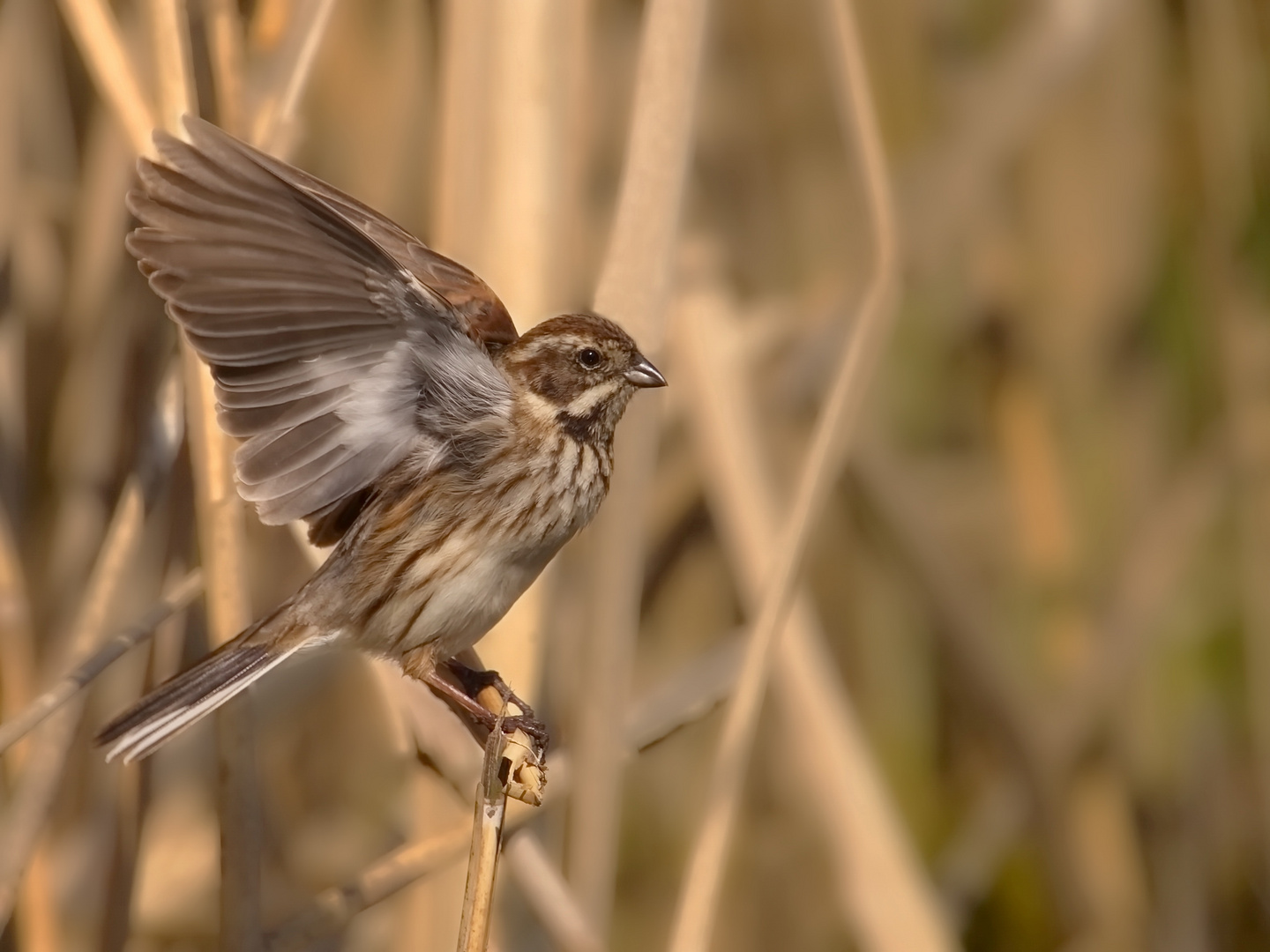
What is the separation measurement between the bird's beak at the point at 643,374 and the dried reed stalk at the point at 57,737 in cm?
69

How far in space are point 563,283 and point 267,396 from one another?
17.1 inches

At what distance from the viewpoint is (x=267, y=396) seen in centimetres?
172

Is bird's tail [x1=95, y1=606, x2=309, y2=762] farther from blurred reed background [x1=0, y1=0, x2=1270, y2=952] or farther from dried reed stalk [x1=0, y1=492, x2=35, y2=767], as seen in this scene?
dried reed stalk [x1=0, y1=492, x2=35, y2=767]

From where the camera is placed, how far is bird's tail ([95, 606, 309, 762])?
1725 millimetres

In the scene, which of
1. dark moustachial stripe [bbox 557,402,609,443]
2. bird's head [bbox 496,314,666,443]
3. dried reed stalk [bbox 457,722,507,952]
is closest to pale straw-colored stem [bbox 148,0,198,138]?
bird's head [bbox 496,314,666,443]

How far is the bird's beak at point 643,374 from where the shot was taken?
77.2 inches

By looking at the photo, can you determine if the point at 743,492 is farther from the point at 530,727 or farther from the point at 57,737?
the point at 57,737

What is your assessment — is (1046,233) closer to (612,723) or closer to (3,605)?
(612,723)

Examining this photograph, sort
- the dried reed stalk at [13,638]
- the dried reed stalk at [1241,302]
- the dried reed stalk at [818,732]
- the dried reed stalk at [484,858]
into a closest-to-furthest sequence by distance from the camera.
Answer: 1. the dried reed stalk at [484,858]
2. the dried reed stalk at [13,638]
3. the dried reed stalk at [818,732]
4. the dried reed stalk at [1241,302]

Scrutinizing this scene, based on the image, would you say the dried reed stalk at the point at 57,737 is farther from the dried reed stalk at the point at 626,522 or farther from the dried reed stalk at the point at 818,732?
the dried reed stalk at the point at 818,732

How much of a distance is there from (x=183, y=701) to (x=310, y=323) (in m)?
0.49

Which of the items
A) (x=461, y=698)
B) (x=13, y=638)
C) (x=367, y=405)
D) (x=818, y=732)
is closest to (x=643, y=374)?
(x=367, y=405)

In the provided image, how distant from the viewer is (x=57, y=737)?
194 cm

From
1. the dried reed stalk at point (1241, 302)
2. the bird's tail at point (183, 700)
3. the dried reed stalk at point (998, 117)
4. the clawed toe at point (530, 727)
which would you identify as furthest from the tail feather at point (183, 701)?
the dried reed stalk at point (1241, 302)
